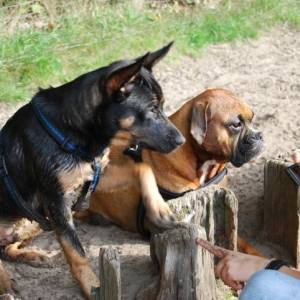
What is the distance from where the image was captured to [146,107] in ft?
13.1

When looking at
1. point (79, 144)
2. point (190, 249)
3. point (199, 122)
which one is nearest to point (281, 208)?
point (199, 122)

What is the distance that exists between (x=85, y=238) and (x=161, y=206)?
133cm

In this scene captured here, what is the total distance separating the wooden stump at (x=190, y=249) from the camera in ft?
12.1

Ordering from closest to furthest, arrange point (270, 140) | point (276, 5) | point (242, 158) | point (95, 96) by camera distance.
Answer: point (95, 96) < point (242, 158) < point (270, 140) < point (276, 5)

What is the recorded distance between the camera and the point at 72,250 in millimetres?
4203

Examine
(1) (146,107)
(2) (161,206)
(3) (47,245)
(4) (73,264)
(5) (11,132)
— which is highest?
(1) (146,107)

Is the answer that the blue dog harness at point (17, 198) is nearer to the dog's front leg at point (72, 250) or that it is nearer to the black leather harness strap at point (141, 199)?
the dog's front leg at point (72, 250)

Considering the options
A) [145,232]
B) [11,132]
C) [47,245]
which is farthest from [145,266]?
[11,132]

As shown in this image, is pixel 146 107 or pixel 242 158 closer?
pixel 146 107

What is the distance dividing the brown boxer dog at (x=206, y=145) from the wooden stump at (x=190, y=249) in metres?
0.74

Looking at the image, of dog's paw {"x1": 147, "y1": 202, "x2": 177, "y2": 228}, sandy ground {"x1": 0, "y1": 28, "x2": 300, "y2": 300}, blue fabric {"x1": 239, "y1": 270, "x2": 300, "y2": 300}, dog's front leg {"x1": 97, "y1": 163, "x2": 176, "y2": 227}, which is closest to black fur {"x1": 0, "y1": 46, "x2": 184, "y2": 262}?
dog's front leg {"x1": 97, "y1": 163, "x2": 176, "y2": 227}

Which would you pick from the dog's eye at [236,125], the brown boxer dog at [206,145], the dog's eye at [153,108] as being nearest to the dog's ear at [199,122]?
the brown boxer dog at [206,145]

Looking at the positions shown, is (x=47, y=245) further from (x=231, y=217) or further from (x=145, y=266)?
(x=231, y=217)

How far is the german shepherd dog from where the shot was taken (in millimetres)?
3953
